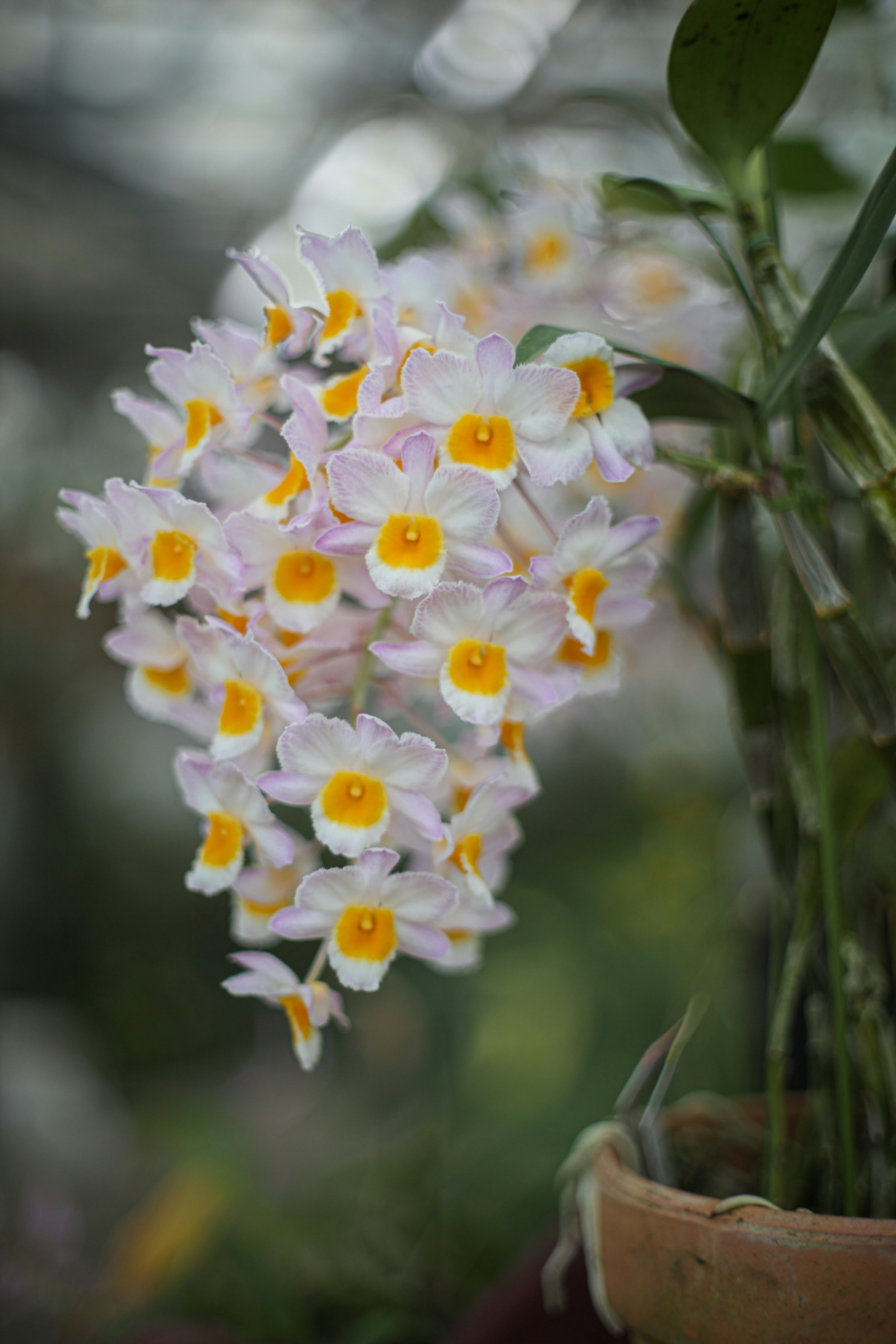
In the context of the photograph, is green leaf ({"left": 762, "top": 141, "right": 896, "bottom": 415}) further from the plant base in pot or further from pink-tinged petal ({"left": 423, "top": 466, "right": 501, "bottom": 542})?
the plant base in pot

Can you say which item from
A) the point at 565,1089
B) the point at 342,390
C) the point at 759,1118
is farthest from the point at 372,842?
the point at 565,1089

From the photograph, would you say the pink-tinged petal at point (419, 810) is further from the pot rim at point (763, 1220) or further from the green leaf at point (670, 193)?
the green leaf at point (670, 193)

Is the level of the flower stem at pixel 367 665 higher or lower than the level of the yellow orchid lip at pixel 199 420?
lower

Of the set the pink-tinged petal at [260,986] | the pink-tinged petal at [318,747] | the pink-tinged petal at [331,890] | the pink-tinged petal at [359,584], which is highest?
the pink-tinged petal at [359,584]

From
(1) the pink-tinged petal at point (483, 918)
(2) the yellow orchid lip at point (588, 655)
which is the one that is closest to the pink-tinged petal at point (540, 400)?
(2) the yellow orchid lip at point (588, 655)

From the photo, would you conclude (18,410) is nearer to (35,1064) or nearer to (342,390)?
(35,1064)

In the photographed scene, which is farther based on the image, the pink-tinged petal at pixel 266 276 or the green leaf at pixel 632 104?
the green leaf at pixel 632 104

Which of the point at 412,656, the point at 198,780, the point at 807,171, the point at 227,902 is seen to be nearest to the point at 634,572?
the point at 412,656

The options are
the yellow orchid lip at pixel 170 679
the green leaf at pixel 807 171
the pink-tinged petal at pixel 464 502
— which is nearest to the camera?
the pink-tinged petal at pixel 464 502
